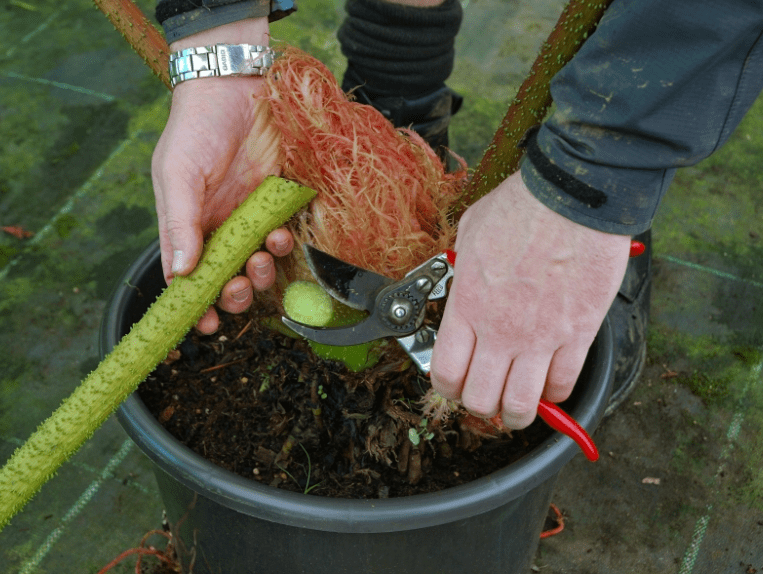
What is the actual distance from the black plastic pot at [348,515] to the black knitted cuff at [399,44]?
88cm

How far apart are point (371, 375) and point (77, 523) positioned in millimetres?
887

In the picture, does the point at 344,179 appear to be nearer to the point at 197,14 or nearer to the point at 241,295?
the point at 241,295

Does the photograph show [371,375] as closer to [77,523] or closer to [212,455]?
[212,455]

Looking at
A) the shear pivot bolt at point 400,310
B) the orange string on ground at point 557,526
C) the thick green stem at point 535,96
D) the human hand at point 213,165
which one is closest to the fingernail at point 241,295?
the human hand at point 213,165

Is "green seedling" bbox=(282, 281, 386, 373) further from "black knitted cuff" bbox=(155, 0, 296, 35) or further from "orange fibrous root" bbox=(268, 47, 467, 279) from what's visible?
"black knitted cuff" bbox=(155, 0, 296, 35)

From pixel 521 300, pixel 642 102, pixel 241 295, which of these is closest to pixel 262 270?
pixel 241 295

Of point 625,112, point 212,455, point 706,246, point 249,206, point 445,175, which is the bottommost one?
point 706,246

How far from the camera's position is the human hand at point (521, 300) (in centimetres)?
68

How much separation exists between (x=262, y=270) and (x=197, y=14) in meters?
0.45

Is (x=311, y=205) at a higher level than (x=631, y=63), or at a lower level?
lower

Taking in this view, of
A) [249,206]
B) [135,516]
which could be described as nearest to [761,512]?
[249,206]

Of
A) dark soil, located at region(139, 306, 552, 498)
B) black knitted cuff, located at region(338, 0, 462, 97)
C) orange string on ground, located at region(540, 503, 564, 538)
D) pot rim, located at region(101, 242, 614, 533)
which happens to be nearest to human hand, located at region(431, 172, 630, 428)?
pot rim, located at region(101, 242, 614, 533)

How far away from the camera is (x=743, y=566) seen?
137cm

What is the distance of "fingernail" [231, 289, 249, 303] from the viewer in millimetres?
986
